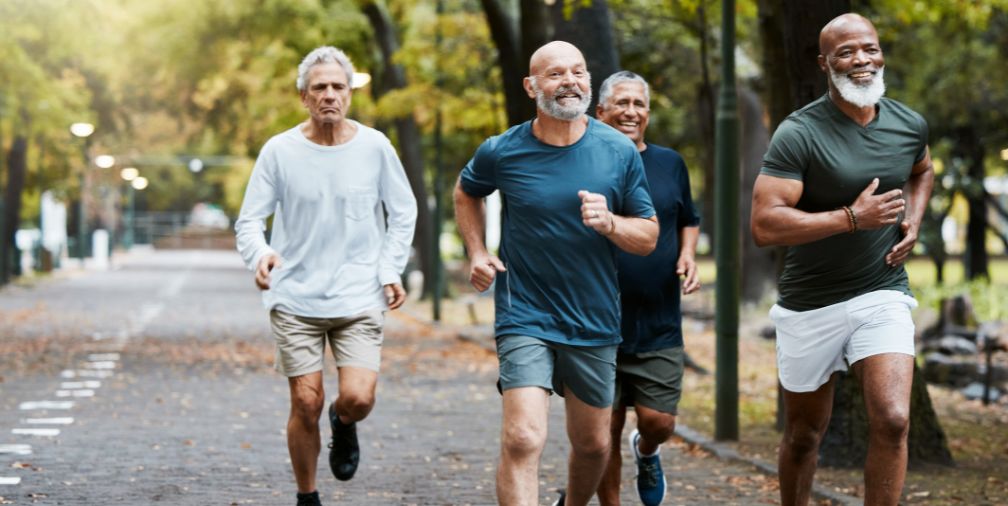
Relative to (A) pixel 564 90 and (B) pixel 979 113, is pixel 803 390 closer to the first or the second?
(A) pixel 564 90

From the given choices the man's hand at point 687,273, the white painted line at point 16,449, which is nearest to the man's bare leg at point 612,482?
the man's hand at point 687,273

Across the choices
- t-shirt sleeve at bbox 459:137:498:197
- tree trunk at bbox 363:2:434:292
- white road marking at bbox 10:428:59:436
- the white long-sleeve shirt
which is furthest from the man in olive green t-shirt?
tree trunk at bbox 363:2:434:292

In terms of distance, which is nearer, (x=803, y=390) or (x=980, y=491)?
(x=803, y=390)

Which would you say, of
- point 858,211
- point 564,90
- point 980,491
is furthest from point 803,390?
point 980,491

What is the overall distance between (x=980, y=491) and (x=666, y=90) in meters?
21.1

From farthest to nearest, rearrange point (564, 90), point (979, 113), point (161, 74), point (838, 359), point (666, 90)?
point (161, 74)
point (979, 113)
point (666, 90)
point (838, 359)
point (564, 90)

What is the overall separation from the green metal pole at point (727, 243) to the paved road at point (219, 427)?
46 cm

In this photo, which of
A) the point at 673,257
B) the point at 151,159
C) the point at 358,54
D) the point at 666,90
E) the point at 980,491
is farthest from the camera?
the point at 151,159

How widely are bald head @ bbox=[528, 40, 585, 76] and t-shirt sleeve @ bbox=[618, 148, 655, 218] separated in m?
0.42

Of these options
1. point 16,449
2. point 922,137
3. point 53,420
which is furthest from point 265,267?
point 53,420

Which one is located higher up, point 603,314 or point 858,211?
point 858,211

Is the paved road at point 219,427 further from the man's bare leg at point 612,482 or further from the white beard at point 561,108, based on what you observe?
the white beard at point 561,108

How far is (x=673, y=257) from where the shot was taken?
287 inches

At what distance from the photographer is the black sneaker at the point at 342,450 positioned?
764cm
